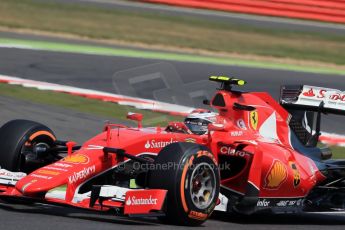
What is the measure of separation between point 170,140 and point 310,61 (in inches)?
666

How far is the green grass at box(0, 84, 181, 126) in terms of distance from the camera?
48.4 feet

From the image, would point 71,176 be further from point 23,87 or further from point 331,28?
point 331,28

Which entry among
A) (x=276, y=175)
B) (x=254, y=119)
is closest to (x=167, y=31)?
(x=254, y=119)

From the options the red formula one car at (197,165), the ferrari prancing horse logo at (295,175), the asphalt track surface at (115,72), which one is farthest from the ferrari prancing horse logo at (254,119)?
the asphalt track surface at (115,72)

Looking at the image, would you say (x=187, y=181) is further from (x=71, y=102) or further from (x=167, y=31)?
(x=167, y=31)

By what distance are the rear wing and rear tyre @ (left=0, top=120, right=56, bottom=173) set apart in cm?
277

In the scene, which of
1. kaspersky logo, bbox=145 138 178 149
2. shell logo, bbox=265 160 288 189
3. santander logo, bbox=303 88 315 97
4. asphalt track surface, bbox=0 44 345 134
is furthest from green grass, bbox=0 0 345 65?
kaspersky logo, bbox=145 138 178 149

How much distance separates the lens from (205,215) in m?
7.79

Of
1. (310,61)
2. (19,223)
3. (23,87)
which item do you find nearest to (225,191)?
(19,223)

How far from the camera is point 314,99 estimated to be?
9.53 meters

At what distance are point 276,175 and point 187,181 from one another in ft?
4.36

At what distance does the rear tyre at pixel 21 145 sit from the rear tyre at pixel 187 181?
4.95 feet

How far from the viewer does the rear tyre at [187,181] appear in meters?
7.53

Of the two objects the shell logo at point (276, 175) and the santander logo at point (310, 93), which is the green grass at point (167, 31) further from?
the shell logo at point (276, 175)
